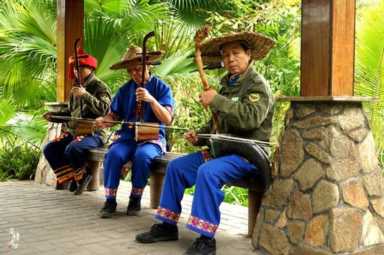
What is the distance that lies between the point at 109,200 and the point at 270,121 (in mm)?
1568

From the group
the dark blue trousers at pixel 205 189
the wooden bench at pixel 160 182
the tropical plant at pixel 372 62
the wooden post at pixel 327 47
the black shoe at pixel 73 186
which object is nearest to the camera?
the wooden post at pixel 327 47

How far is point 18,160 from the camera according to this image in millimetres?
6695

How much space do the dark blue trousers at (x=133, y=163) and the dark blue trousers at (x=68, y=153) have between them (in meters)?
0.81

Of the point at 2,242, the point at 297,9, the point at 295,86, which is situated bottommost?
the point at 2,242

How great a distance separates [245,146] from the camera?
3.43 metres

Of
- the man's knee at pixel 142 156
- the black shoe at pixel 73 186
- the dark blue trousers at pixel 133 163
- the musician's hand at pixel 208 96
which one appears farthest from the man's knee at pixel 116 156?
the black shoe at pixel 73 186

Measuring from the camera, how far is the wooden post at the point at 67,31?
5.86 metres

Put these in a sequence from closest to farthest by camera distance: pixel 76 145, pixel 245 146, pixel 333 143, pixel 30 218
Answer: pixel 333 143 < pixel 245 146 < pixel 30 218 < pixel 76 145

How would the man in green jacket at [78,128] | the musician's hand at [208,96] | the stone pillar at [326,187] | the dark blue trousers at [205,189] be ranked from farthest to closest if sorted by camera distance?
the man in green jacket at [78,128], the musician's hand at [208,96], the dark blue trousers at [205,189], the stone pillar at [326,187]

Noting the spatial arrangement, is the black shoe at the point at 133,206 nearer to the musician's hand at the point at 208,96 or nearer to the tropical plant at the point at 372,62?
the musician's hand at the point at 208,96

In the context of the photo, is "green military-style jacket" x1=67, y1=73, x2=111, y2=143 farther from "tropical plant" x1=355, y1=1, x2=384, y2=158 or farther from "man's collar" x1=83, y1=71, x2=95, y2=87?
"tropical plant" x1=355, y1=1, x2=384, y2=158

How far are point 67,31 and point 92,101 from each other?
4.01ft

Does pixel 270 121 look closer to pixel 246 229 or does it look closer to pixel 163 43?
pixel 246 229

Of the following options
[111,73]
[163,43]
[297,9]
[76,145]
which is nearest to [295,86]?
[297,9]
